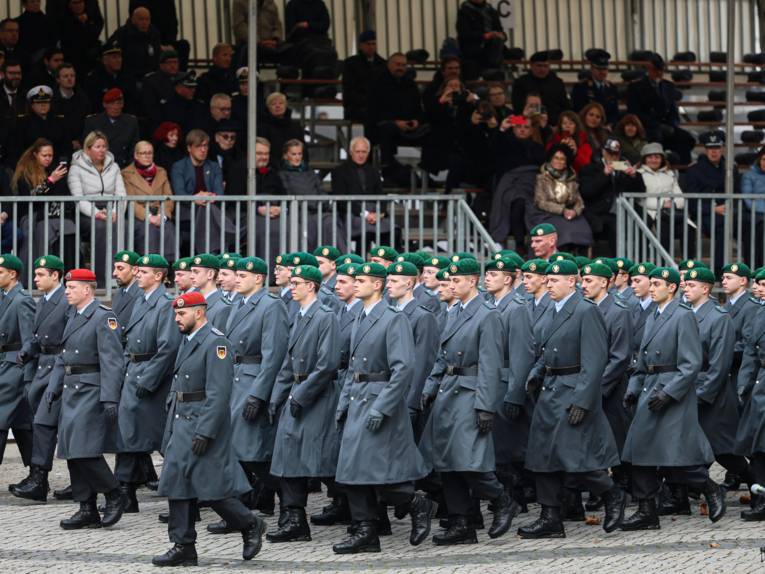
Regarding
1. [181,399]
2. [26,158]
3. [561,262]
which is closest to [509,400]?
[561,262]

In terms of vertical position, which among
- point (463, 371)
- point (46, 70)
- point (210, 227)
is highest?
point (46, 70)

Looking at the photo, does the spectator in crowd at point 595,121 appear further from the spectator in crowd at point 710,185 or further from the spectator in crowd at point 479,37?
the spectator in crowd at point 479,37

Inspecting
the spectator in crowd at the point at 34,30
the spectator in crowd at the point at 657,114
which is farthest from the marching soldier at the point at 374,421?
the spectator in crowd at the point at 657,114

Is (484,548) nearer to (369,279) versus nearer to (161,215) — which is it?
(369,279)

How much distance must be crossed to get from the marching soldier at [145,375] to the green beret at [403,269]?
5.63 ft

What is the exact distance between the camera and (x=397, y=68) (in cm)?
2033

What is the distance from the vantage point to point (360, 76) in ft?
67.6

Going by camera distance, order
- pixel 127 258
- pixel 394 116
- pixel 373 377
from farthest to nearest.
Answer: pixel 394 116
pixel 127 258
pixel 373 377

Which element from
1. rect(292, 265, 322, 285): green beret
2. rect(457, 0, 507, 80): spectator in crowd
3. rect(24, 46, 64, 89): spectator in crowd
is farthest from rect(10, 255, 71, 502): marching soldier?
rect(457, 0, 507, 80): spectator in crowd

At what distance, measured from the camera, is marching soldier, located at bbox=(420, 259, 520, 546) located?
38.7 feet

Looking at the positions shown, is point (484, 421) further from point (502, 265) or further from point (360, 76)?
point (360, 76)

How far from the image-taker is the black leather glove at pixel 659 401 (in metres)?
12.4

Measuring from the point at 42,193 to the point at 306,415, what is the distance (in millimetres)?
5354

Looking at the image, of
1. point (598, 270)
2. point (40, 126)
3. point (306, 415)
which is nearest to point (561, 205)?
point (40, 126)
